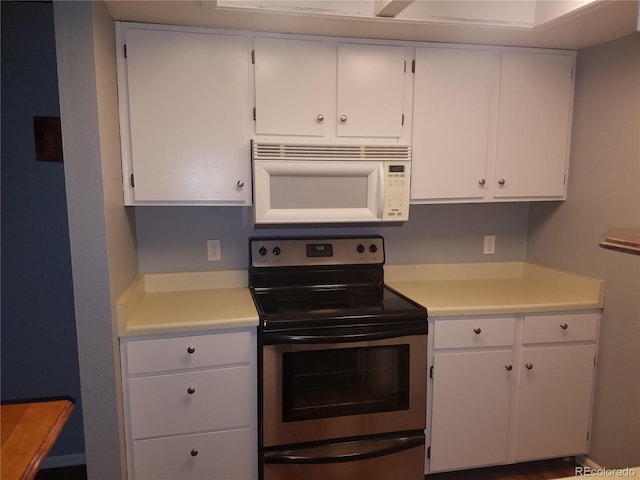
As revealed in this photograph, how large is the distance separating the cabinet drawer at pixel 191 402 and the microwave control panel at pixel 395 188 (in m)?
0.98

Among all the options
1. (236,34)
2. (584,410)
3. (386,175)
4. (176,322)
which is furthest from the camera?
(584,410)

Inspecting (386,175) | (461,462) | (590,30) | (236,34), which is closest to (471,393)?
(461,462)

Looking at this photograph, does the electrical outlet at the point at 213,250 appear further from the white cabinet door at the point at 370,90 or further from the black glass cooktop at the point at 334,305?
the white cabinet door at the point at 370,90

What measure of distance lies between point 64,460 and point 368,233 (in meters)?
2.02

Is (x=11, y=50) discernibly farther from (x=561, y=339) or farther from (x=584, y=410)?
(x=584, y=410)

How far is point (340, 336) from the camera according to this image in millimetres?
1911

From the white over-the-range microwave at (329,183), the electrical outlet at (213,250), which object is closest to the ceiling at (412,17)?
the white over-the-range microwave at (329,183)

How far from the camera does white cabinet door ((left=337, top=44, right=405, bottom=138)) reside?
2090mm

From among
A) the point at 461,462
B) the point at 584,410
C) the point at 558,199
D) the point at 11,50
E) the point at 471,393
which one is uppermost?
the point at 11,50

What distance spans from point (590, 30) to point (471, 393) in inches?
69.0

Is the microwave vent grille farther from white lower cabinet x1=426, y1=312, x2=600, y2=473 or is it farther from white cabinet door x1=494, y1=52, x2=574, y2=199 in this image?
white lower cabinet x1=426, y1=312, x2=600, y2=473

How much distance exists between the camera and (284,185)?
6.67ft

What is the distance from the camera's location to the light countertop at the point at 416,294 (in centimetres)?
185

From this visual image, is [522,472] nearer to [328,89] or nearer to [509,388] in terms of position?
[509,388]
